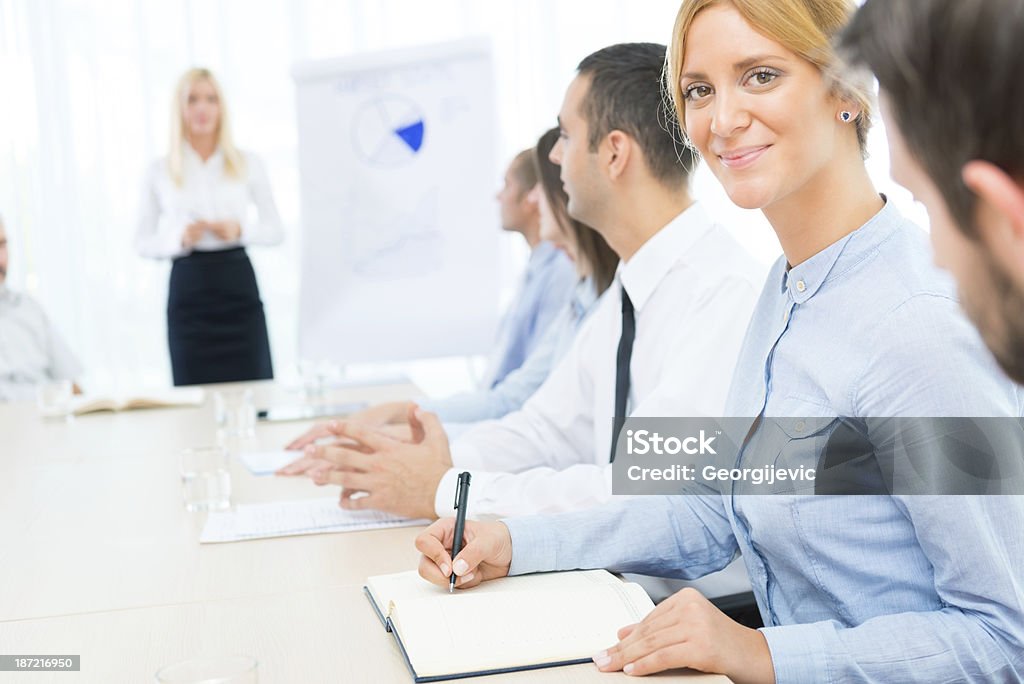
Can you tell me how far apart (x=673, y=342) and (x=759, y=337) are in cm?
39

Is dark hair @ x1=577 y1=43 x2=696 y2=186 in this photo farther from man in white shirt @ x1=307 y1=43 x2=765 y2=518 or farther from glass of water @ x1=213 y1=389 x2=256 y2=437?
glass of water @ x1=213 y1=389 x2=256 y2=437

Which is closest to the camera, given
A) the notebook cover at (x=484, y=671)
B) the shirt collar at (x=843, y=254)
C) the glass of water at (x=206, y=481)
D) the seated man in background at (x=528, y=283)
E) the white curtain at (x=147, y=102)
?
the notebook cover at (x=484, y=671)

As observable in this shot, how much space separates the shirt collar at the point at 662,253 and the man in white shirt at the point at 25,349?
7.84 ft

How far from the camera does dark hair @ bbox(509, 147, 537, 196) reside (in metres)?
3.46

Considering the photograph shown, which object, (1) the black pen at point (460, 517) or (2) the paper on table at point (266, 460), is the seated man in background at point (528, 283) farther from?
(1) the black pen at point (460, 517)

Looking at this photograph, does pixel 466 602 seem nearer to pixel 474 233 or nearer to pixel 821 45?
pixel 821 45

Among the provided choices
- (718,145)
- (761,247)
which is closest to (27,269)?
(761,247)

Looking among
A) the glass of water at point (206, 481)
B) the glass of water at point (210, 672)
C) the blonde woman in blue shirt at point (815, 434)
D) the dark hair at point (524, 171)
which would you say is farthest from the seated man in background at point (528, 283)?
the glass of water at point (210, 672)

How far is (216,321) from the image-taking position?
4422 millimetres

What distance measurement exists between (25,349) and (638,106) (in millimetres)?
2568

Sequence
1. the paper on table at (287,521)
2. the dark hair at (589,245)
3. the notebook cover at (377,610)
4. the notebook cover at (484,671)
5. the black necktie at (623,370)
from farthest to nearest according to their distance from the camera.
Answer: the dark hair at (589,245), the black necktie at (623,370), the paper on table at (287,521), the notebook cover at (377,610), the notebook cover at (484,671)

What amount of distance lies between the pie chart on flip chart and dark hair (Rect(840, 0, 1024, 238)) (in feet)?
→ 10.9

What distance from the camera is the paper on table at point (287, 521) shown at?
61.1 inches

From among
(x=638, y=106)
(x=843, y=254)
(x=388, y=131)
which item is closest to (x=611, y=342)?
(x=638, y=106)
